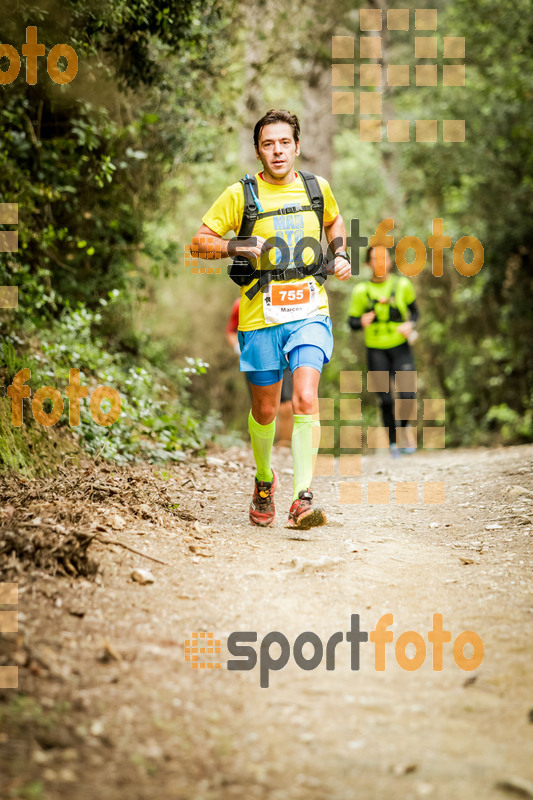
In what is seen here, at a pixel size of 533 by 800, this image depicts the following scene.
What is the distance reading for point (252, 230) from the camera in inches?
183

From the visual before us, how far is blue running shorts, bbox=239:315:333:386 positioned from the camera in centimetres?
464

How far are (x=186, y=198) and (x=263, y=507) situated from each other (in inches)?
336

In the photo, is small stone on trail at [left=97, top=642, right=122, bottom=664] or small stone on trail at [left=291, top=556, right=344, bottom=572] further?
small stone on trail at [left=291, top=556, right=344, bottom=572]

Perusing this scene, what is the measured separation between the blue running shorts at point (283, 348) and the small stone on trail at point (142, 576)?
1.56 meters

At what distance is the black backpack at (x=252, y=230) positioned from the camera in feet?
15.2

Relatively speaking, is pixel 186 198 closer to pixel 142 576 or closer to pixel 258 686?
pixel 142 576

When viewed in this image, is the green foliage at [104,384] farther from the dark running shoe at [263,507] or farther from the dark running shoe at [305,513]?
the dark running shoe at [305,513]

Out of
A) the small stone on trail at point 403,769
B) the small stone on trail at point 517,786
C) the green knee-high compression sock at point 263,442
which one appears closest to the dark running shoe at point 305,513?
the green knee-high compression sock at point 263,442

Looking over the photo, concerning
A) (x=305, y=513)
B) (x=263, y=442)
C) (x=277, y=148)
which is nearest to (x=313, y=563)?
(x=305, y=513)

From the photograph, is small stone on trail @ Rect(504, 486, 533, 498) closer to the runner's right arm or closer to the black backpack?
the black backpack

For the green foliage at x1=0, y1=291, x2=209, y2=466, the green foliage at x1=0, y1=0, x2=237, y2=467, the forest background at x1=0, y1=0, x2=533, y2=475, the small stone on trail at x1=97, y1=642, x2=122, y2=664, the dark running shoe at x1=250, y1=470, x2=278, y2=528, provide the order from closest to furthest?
1. the small stone on trail at x1=97, y1=642, x2=122, y2=664
2. the dark running shoe at x1=250, y1=470, x2=278, y2=528
3. the green foliage at x1=0, y1=291, x2=209, y2=466
4. the green foliage at x1=0, y1=0, x2=237, y2=467
5. the forest background at x1=0, y1=0, x2=533, y2=475

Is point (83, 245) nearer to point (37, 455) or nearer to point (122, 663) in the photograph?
point (37, 455)

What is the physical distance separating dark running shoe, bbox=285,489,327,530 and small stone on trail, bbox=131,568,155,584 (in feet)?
4.02

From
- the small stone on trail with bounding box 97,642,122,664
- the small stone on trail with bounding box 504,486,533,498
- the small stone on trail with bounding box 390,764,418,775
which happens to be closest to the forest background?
the small stone on trail with bounding box 97,642,122,664
